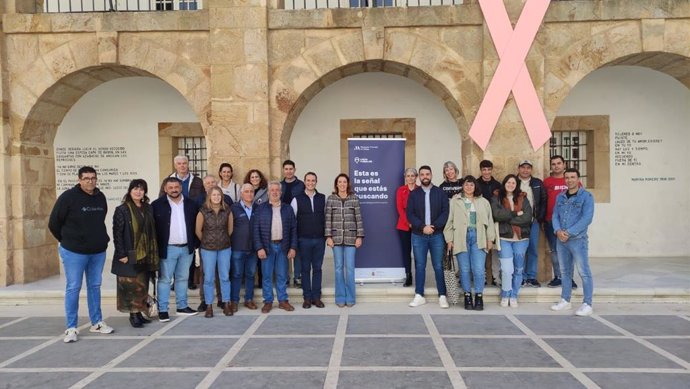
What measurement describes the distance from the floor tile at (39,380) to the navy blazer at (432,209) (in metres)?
3.82

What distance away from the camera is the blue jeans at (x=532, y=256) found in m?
6.57

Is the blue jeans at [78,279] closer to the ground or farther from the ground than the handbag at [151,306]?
farther from the ground

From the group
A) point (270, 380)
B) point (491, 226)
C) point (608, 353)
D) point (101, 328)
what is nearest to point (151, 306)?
point (101, 328)

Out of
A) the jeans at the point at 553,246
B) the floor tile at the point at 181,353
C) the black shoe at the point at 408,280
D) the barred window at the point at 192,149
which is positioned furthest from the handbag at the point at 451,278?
the barred window at the point at 192,149

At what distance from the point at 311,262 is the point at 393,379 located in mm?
2607

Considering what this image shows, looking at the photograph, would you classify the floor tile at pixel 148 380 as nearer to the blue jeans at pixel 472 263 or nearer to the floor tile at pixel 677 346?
the blue jeans at pixel 472 263

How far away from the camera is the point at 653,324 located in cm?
537

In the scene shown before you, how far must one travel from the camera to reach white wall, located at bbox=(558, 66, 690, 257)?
8969mm

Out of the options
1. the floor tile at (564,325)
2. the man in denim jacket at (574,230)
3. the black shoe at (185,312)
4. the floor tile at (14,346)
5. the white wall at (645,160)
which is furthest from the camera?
the white wall at (645,160)

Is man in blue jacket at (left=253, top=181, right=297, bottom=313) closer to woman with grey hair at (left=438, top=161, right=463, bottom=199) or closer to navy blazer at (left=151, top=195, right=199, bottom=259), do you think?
navy blazer at (left=151, top=195, right=199, bottom=259)

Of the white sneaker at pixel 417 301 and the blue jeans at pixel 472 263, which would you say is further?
the white sneaker at pixel 417 301

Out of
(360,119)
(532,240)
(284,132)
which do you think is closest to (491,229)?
(532,240)

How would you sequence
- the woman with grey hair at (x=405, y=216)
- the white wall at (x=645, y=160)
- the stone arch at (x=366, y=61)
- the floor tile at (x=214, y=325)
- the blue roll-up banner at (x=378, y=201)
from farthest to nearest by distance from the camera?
→ the white wall at (x=645, y=160), the stone arch at (x=366, y=61), the blue roll-up banner at (x=378, y=201), the woman with grey hair at (x=405, y=216), the floor tile at (x=214, y=325)

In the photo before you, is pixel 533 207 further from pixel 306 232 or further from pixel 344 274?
pixel 306 232
